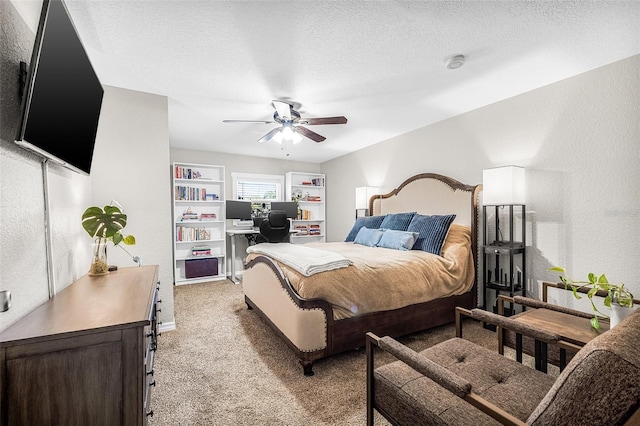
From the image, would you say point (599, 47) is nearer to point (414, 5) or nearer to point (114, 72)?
point (414, 5)

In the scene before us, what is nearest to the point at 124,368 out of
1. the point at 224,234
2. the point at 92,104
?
the point at 92,104

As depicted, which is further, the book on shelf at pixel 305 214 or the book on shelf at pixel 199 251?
the book on shelf at pixel 305 214

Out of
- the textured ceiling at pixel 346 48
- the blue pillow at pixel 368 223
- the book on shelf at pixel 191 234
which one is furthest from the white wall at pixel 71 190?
the blue pillow at pixel 368 223

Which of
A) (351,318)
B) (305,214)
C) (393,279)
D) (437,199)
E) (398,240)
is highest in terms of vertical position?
(437,199)

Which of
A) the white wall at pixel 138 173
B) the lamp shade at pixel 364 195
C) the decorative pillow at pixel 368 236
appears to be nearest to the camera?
the white wall at pixel 138 173

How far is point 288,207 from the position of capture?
18.8 ft

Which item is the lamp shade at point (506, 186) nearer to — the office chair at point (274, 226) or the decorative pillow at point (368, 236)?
the decorative pillow at point (368, 236)

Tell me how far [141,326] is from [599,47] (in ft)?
11.3

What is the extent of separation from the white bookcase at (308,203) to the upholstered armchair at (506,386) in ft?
15.5

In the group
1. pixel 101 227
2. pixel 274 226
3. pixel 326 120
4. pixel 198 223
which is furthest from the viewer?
pixel 198 223

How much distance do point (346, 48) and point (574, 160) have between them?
2321 millimetres

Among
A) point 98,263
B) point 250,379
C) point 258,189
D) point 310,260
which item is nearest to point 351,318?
point 310,260

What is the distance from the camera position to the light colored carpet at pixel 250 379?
1.62m

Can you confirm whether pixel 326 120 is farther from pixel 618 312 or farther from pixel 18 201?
pixel 618 312
